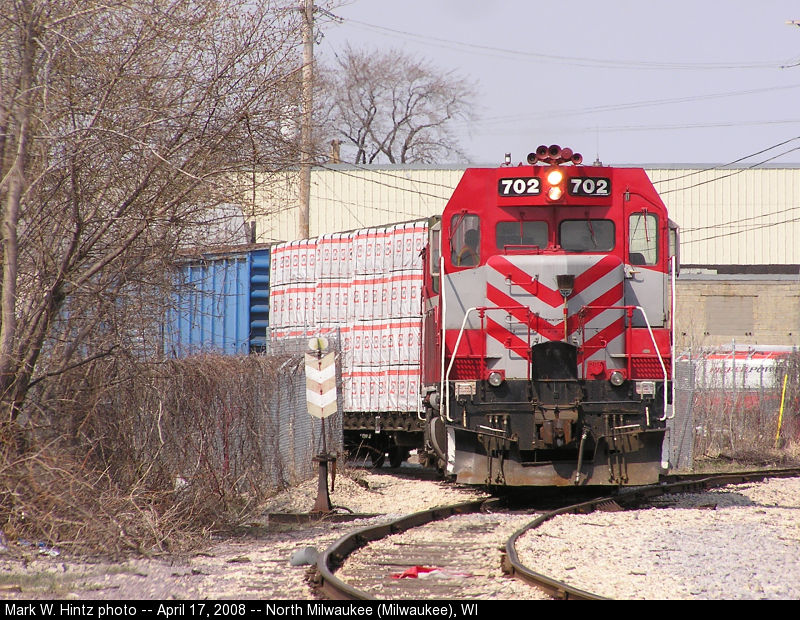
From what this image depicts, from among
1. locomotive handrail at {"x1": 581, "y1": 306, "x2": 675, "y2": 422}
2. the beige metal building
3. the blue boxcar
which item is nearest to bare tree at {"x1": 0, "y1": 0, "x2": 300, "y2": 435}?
locomotive handrail at {"x1": 581, "y1": 306, "x2": 675, "y2": 422}

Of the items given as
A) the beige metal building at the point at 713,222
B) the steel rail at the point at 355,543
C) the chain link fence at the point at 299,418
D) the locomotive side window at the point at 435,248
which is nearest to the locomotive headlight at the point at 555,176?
the locomotive side window at the point at 435,248

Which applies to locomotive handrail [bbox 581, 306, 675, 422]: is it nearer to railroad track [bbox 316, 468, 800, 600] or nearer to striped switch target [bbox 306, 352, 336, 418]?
railroad track [bbox 316, 468, 800, 600]

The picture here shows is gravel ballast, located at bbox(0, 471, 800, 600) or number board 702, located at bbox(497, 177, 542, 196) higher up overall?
number board 702, located at bbox(497, 177, 542, 196)

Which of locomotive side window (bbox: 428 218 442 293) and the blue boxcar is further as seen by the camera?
the blue boxcar

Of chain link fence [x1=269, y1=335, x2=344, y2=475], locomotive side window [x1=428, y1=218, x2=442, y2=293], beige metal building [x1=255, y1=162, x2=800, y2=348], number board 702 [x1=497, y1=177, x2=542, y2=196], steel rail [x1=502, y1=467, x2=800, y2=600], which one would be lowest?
steel rail [x1=502, y1=467, x2=800, y2=600]

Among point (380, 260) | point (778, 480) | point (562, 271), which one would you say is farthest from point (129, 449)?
point (778, 480)

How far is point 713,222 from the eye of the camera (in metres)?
42.1

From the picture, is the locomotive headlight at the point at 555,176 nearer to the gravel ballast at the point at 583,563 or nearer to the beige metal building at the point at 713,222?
the gravel ballast at the point at 583,563

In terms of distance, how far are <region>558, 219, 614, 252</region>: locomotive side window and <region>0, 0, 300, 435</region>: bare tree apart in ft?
11.5

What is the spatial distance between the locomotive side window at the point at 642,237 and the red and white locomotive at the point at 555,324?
2cm

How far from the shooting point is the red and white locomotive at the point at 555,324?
36.3 feet

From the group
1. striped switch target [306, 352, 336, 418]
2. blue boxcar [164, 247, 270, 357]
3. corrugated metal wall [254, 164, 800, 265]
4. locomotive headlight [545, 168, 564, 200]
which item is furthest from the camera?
corrugated metal wall [254, 164, 800, 265]

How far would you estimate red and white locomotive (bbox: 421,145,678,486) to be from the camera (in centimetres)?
1106
